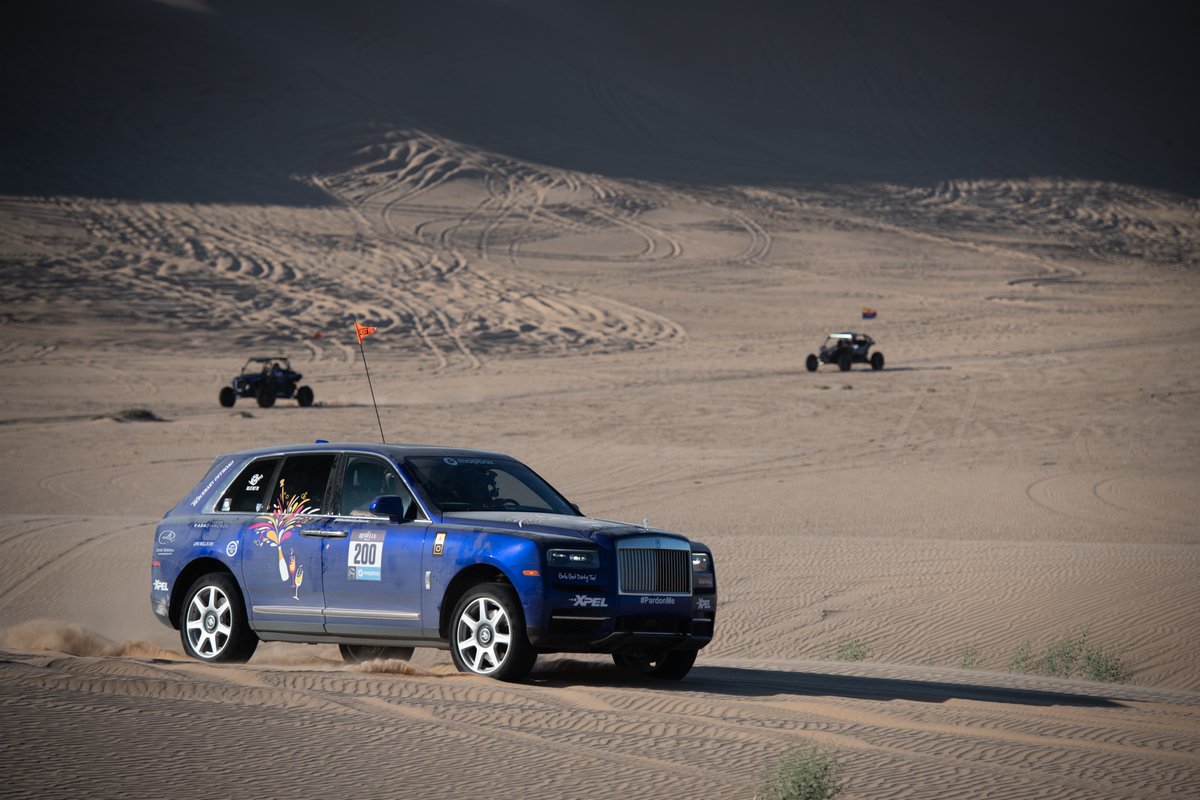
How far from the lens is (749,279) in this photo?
192 feet

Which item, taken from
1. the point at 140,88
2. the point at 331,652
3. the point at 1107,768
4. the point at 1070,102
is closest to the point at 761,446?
the point at 331,652

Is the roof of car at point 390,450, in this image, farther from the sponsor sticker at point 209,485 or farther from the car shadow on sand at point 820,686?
the car shadow on sand at point 820,686

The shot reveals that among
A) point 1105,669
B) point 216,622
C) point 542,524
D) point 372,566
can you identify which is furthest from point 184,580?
point 1105,669

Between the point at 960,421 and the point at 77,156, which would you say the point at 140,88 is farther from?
the point at 960,421

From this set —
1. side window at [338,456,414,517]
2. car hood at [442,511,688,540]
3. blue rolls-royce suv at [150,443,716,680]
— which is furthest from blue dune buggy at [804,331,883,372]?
car hood at [442,511,688,540]

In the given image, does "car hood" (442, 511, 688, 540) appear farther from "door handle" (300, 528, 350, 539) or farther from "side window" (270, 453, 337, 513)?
"side window" (270, 453, 337, 513)

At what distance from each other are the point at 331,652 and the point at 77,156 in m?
64.9

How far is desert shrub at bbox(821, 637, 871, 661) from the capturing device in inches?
496

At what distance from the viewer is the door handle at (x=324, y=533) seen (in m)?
9.91

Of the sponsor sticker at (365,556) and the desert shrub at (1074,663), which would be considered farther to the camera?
the desert shrub at (1074,663)

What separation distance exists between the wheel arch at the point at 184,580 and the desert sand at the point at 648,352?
1.32 feet

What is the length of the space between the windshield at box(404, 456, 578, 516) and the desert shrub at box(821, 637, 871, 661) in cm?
344

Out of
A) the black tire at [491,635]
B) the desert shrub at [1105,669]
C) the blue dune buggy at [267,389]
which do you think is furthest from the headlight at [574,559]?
Result: the blue dune buggy at [267,389]

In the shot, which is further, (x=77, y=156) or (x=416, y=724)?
(x=77, y=156)
